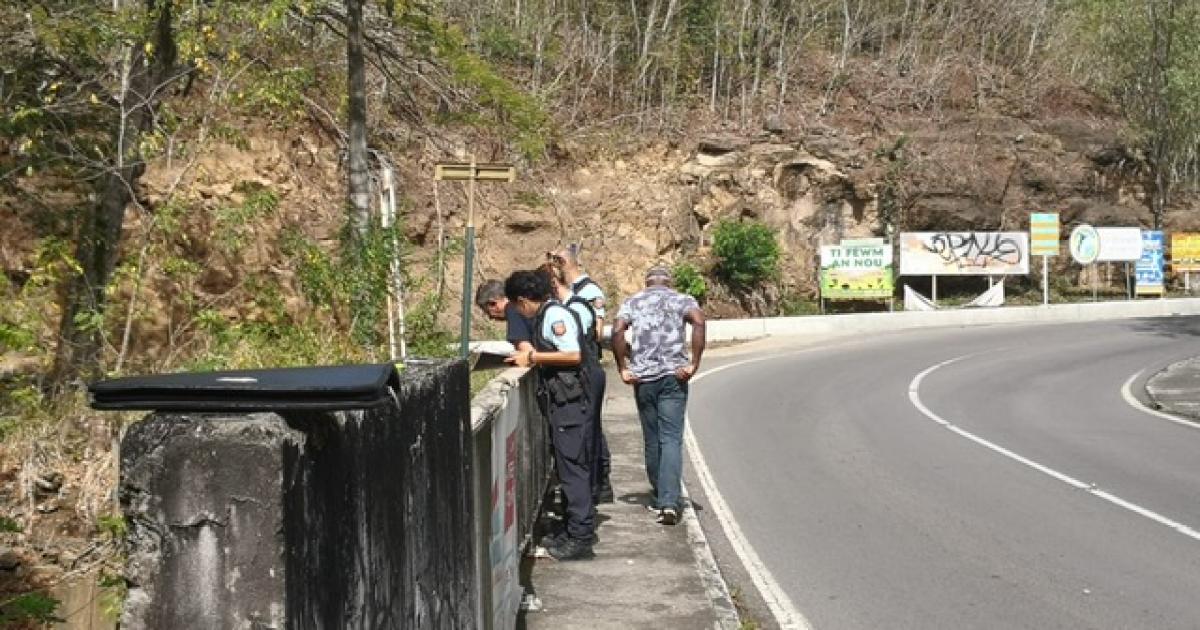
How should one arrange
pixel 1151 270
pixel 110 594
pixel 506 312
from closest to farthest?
pixel 110 594
pixel 506 312
pixel 1151 270

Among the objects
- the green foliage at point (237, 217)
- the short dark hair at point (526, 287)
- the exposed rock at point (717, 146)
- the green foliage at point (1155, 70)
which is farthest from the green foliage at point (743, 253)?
the short dark hair at point (526, 287)

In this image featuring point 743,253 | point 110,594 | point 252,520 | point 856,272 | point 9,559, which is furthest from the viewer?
point 856,272

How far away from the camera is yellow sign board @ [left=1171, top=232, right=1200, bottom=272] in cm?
3944

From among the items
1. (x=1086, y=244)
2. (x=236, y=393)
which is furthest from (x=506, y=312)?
(x=1086, y=244)

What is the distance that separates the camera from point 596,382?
7590 mm

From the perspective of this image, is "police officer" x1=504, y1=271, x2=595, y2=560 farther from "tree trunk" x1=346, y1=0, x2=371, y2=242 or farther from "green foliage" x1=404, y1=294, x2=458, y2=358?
"tree trunk" x1=346, y1=0, x2=371, y2=242

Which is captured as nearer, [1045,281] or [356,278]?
[356,278]

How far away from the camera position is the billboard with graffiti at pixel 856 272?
35.4 m

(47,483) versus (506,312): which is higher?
(506,312)

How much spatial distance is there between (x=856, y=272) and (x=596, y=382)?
95.5 feet

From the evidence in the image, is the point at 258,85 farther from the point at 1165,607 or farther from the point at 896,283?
the point at 896,283

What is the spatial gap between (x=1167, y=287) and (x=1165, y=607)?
3887 cm

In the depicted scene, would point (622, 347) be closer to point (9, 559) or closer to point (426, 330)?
point (426, 330)

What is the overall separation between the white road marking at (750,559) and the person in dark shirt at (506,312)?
221 centimetres
